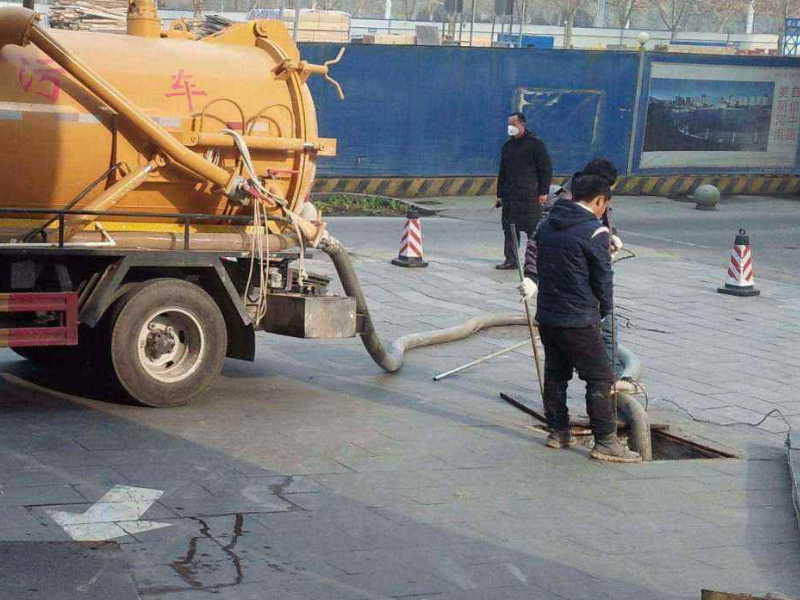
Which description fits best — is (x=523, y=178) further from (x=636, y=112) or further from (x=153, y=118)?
(x=636, y=112)

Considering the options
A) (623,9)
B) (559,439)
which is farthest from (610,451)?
(623,9)

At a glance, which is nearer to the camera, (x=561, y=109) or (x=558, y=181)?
(x=561, y=109)

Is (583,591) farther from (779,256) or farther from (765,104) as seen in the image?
(765,104)

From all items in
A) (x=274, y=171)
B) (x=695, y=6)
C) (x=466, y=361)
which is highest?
(x=695, y=6)

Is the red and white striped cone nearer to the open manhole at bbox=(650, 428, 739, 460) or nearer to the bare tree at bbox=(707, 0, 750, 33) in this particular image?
the open manhole at bbox=(650, 428, 739, 460)

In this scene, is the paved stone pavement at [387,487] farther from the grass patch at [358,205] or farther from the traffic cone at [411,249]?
the grass patch at [358,205]

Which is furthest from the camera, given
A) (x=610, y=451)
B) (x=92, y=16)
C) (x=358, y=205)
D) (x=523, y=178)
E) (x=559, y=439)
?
(x=358, y=205)

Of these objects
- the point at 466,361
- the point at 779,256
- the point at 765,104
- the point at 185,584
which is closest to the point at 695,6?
the point at 765,104

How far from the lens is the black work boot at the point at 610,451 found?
27.4 ft

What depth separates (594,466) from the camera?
27.1ft

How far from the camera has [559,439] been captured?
8.62 meters

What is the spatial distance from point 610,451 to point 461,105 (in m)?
17.4

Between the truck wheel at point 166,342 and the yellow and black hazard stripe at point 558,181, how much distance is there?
1462 cm

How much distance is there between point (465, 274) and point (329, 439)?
25.8ft
